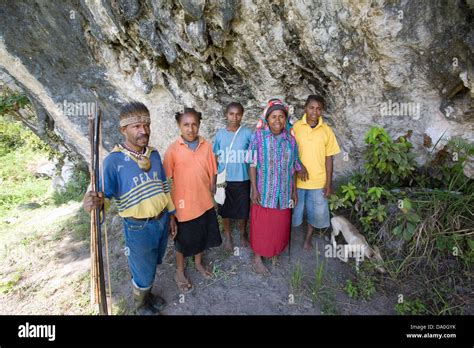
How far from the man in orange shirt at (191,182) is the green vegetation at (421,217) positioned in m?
1.61

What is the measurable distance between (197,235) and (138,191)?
0.94 m

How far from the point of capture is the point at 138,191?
247cm

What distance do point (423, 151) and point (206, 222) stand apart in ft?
9.28

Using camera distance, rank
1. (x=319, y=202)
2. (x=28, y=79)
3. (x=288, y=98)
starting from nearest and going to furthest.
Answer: (x=319, y=202) < (x=288, y=98) < (x=28, y=79)

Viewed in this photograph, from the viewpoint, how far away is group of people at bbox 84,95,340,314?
247cm

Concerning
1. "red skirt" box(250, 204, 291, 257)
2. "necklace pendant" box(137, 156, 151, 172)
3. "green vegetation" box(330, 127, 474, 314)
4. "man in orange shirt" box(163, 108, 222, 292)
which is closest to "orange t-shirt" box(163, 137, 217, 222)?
"man in orange shirt" box(163, 108, 222, 292)

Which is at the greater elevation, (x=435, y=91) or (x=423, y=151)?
(x=435, y=91)

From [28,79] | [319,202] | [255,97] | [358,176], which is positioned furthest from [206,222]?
[28,79]

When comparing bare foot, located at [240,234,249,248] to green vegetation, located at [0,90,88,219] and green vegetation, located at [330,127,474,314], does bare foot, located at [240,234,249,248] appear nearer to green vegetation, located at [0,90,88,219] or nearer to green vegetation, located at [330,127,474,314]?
green vegetation, located at [330,127,474,314]

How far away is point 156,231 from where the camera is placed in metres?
2.65

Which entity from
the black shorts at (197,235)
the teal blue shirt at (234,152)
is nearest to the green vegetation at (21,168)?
the black shorts at (197,235)

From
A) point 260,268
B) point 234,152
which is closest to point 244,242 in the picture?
point 260,268

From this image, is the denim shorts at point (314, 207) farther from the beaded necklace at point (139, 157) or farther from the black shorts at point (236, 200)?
the beaded necklace at point (139, 157)

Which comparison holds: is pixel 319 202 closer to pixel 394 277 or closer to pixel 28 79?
pixel 394 277
